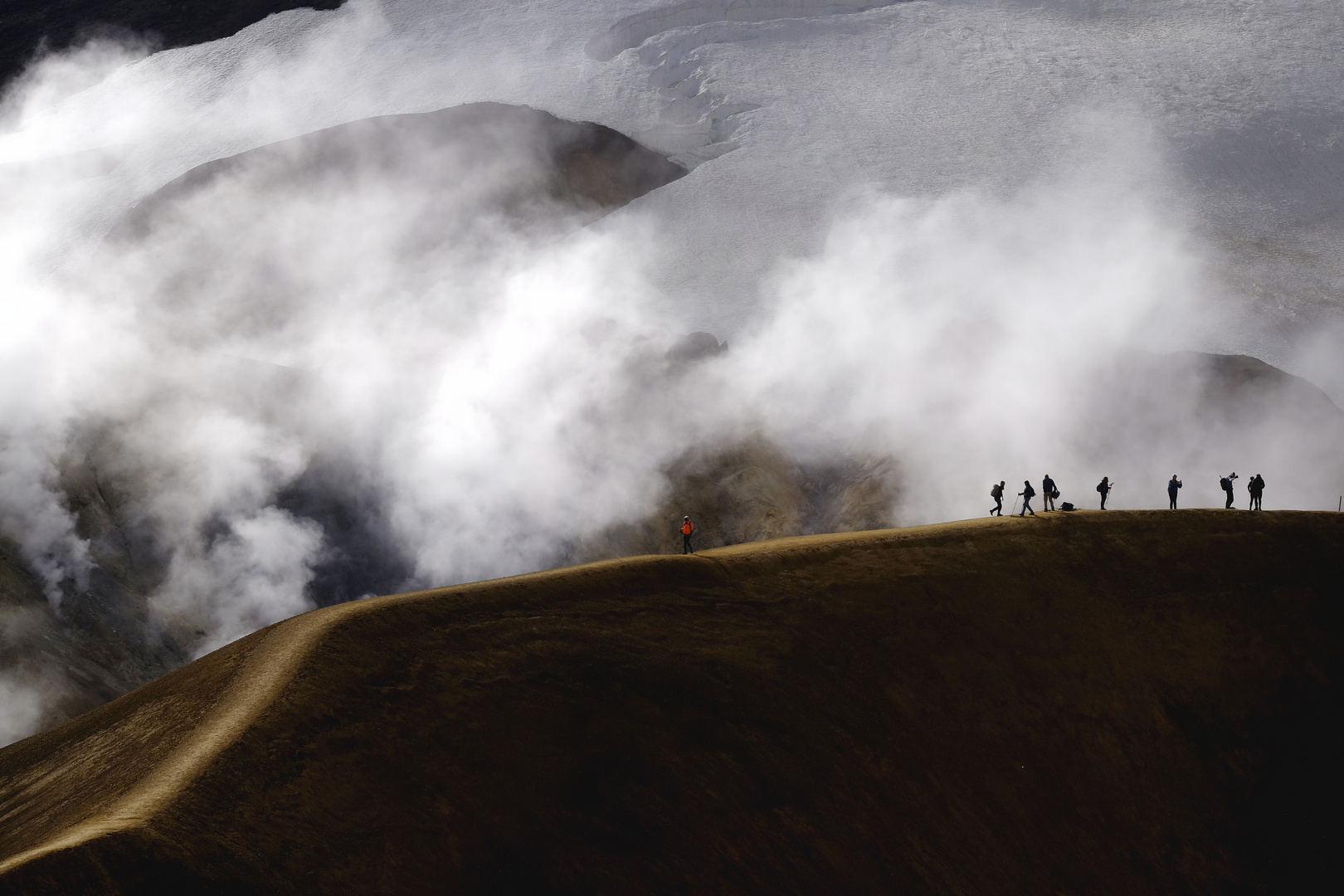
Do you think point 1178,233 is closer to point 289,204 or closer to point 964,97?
point 964,97

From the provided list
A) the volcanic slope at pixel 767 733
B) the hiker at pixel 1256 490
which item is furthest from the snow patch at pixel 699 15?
the volcanic slope at pixel 767 733

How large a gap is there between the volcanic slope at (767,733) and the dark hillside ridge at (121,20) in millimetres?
37751

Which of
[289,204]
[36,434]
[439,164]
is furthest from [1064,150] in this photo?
[36,434]

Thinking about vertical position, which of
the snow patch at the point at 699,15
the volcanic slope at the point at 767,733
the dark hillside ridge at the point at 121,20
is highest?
the dark hillside ridge at the point at 121,20

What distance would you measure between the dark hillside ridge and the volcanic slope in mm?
37751

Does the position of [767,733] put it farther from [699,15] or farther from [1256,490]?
[699,15]

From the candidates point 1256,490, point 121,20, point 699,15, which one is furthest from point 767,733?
point 121,20

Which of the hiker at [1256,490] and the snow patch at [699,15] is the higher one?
the snow patch at [699,15]

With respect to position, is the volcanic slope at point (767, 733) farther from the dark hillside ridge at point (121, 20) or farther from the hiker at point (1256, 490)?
the dark hillside ridge at point (121, 20)

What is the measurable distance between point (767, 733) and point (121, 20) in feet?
145

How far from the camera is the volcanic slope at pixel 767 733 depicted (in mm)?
Result: 11438

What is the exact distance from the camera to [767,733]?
1436cm

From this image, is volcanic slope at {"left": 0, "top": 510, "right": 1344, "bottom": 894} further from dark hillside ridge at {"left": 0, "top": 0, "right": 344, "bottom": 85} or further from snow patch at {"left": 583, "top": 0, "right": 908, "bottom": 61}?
dark hillside ridge at {"left": 0, "top": 0, "right": 344, "bottom": 85}

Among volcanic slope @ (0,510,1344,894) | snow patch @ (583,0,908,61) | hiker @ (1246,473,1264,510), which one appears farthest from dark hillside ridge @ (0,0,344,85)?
hiker @ (1246,473,1264,510)
